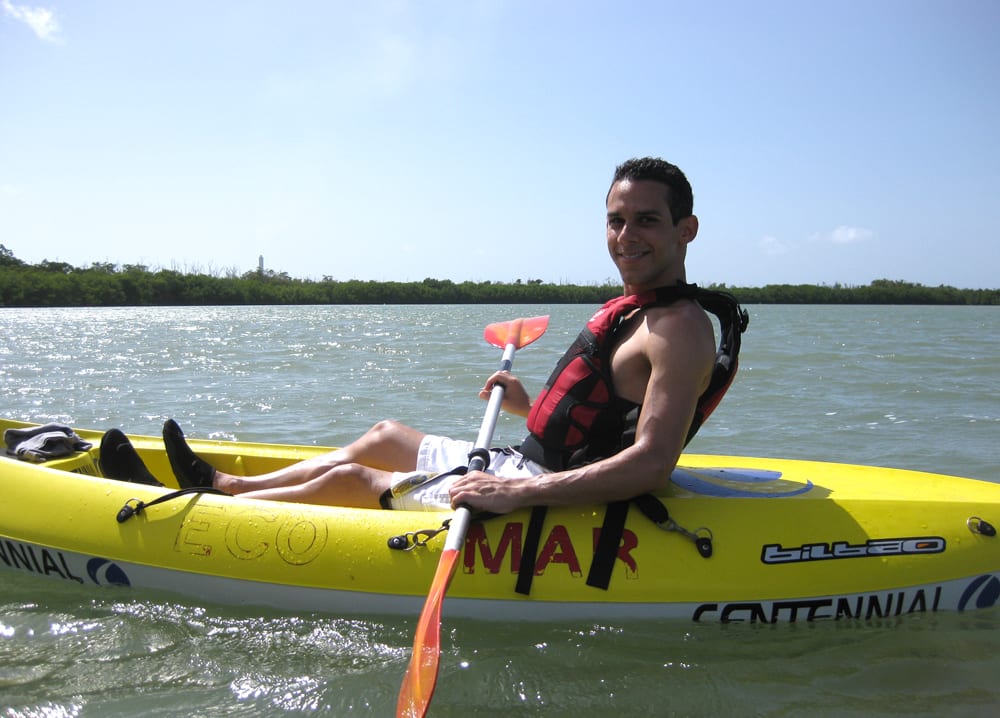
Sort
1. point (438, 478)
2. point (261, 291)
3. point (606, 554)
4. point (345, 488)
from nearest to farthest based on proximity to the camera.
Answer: point (606, 554) < point (438, 478) < point (345, 488) < point (261, 291)

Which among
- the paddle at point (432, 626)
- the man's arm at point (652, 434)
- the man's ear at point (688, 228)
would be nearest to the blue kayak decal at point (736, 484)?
the man's arm at point (652, 434)

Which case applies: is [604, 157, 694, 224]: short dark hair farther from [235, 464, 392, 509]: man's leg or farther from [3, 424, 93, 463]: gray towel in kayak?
[3, 424, 93, 463]: gray towel in kayak

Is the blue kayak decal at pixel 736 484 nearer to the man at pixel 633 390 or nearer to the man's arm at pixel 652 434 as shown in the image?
the man at pixel 633 390

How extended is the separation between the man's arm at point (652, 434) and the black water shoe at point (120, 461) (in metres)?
1.62

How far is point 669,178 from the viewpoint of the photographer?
2488mm

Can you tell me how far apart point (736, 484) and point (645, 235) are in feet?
3.49

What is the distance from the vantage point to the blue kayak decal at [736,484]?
2869 millimetres

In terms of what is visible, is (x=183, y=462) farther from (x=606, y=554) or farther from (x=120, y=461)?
(x=606, y=554)

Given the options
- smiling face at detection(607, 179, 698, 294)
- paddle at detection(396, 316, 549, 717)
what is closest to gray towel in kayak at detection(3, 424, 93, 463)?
paddle at detection(396, 316, 549, 717)

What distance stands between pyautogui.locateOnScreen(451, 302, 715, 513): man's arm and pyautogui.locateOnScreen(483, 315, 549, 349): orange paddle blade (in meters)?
1.61

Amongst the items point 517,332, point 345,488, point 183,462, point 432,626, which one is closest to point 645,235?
point 432,626

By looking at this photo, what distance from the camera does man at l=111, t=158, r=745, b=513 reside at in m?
2.34

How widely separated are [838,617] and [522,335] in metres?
2.11

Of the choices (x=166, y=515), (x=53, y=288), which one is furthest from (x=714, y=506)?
(x=53, y=288)
